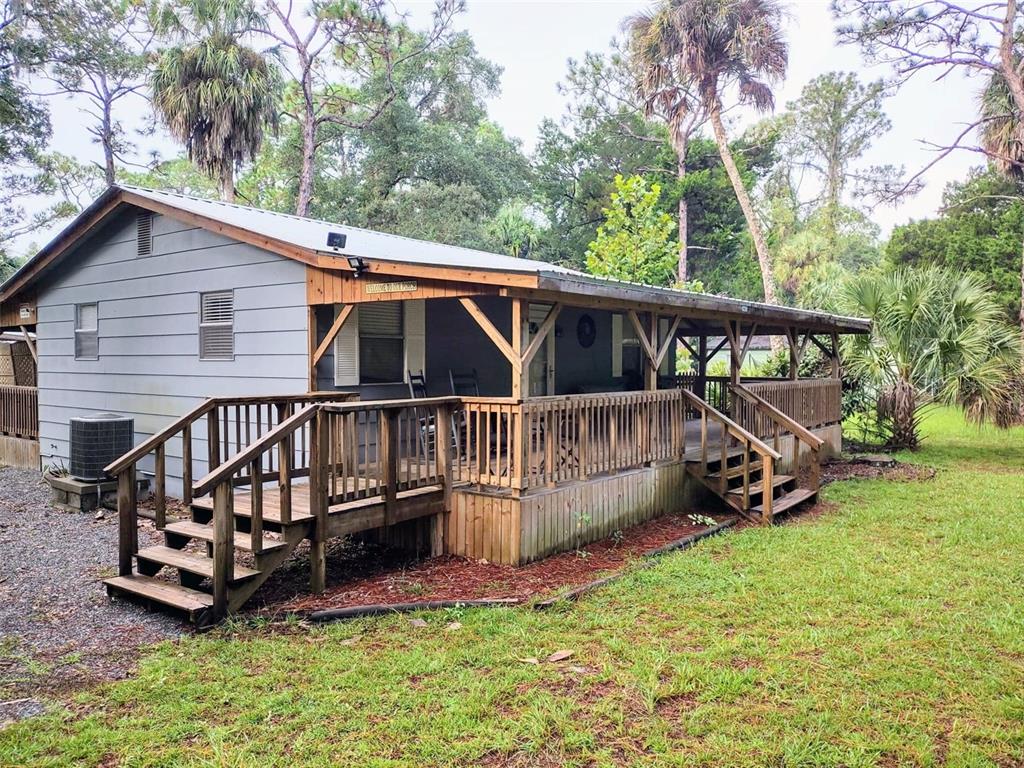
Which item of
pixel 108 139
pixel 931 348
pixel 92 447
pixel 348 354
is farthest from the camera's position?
pixel 108 139

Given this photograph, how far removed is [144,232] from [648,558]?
7311mm

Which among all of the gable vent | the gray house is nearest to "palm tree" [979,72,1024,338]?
the gray house

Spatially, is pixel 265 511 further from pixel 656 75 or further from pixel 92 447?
pixel 656 75

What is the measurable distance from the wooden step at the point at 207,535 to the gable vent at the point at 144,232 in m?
4.93

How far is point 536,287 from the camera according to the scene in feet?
17.0

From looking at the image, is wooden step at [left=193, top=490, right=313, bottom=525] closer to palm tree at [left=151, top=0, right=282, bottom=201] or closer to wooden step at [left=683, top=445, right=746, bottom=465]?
wooden step at [left=683, top=445, right=746, bottom=465]

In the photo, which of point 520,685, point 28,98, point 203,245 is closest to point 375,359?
point 203,245

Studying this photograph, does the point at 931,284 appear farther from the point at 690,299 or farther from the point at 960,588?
the point at 960,588

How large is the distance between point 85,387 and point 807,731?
33.2ft

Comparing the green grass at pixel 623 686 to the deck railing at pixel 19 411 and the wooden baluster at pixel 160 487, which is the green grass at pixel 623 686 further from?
the deck railing at pixel 19 411

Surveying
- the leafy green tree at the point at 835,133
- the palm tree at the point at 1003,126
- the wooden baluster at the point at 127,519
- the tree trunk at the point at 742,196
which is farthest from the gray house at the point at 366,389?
the leafy green tree at the point at 835,133

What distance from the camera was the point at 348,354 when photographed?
730 cm

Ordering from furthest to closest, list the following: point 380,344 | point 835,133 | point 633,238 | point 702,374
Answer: point 835,133
point 633,238
point 702,374
point 380,344

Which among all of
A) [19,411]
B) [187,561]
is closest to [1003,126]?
[187,561]
